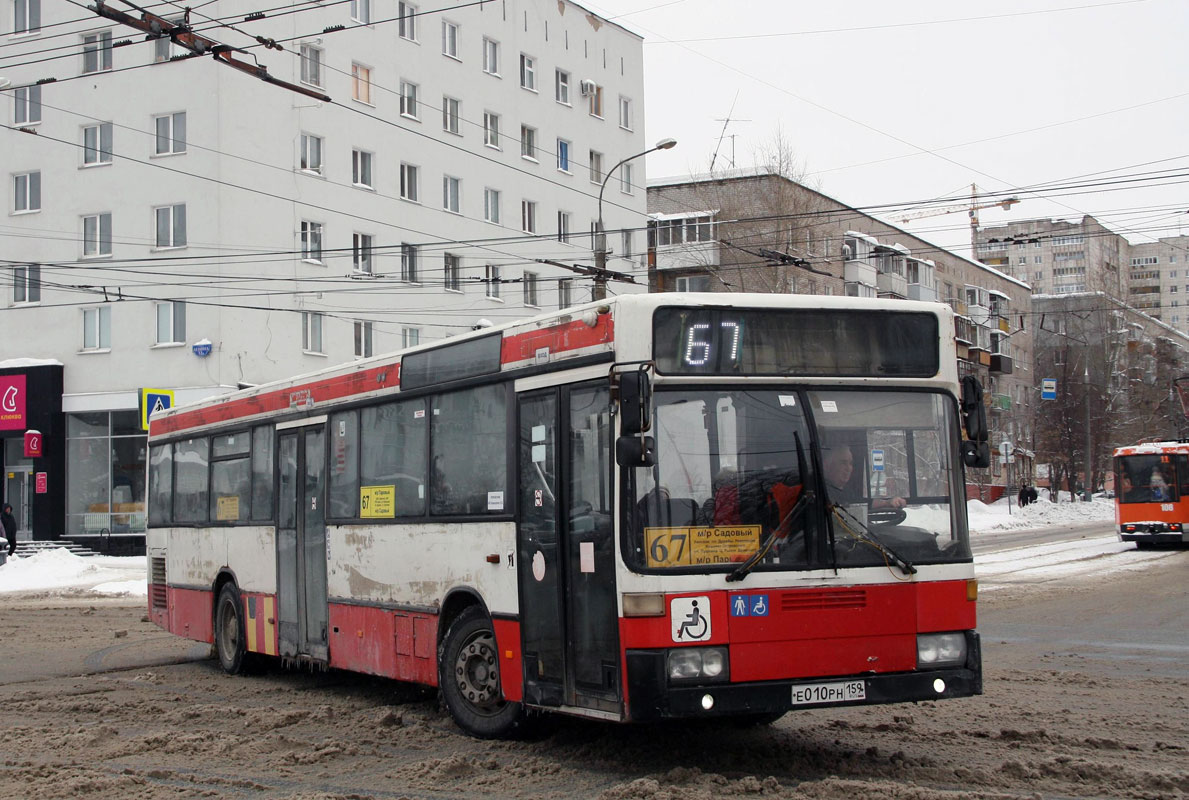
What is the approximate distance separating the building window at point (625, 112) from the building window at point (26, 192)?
22.6 metres

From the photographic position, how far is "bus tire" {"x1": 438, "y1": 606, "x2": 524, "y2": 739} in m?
9.09

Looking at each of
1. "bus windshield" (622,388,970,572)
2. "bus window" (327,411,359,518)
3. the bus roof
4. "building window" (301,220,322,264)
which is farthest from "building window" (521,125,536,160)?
"bus windshield" (622,388,970,572)

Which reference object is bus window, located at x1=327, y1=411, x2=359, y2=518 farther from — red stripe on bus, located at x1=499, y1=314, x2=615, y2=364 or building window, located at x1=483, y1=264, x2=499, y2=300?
building window, located at x1=483, y1=264, x2=499, y2=300

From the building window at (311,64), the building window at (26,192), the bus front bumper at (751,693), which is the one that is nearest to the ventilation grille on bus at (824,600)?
the bus front bumper at (751,693)

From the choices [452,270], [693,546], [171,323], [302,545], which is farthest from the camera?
[452,270]

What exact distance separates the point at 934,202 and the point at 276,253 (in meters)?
20.7

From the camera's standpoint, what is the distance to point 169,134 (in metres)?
39.0

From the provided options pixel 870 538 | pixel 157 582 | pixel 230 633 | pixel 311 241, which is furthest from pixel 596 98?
pixel 870 538

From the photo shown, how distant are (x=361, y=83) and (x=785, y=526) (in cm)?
3731

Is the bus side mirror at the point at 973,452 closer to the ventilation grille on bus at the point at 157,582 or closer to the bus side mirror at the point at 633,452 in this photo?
the bus side mirror at the point at 633,452

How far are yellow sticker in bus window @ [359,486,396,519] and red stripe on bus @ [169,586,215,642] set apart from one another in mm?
4064

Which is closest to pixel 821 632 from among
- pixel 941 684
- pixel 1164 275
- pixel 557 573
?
pixel 941 684

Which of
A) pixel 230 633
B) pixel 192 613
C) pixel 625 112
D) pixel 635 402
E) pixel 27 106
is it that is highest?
pixel 625 112

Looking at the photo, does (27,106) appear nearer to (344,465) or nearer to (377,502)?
(344,465)
